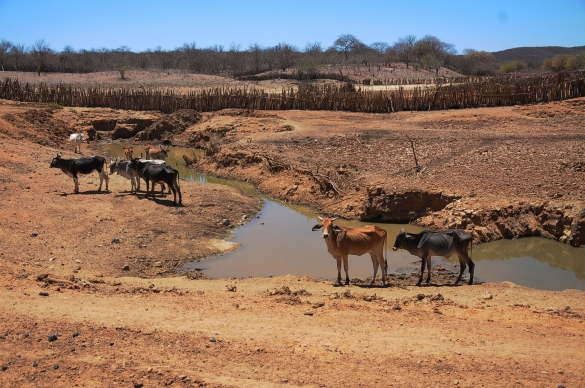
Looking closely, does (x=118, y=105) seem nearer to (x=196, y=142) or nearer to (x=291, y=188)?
(x=196, y=142)

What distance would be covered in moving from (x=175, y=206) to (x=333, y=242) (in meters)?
6.74

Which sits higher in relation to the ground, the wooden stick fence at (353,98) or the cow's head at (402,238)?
the wooden stick fence at (353,98)

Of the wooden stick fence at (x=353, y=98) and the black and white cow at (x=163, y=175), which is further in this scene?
the wooden stick fence at (x=353, y=98)

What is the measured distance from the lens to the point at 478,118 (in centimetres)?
2750

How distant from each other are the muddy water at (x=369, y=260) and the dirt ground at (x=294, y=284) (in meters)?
0.54

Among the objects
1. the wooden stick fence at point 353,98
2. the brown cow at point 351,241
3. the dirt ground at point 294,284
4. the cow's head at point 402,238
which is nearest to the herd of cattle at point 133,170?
the dirt ground at point 294,284

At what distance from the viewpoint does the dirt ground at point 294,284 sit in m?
7.12

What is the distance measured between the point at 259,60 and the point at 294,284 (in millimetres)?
64921

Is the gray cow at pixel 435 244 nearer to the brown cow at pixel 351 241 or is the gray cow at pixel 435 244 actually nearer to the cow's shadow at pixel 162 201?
the brown cow at pixel 351 241

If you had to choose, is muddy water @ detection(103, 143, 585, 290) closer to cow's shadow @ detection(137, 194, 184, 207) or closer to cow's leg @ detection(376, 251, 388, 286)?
cow's leg @ detection(376, 251, 388, 286)

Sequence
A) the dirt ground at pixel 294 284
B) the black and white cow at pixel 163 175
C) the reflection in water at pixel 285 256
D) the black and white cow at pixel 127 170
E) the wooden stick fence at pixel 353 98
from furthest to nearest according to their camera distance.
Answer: the wooden stick fence at pixel 353 98, the black and white cow at pixel 127 170, the black and white cow at pixel 163 175, the reflection in water at pixel 285 256, the dirt ground at pixel 294 284

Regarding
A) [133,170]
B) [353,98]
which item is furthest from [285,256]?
[353,98]

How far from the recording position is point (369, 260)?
47.1 feet

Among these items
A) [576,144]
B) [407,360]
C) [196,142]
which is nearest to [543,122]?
[576,144]
